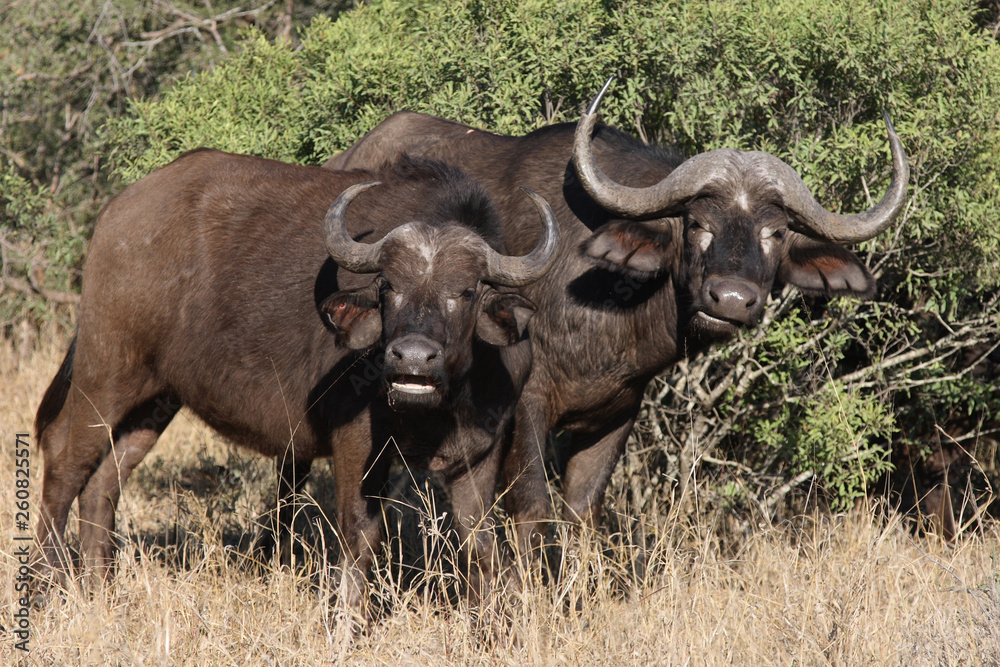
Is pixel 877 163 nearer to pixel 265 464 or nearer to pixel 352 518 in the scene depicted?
pixel 352 518

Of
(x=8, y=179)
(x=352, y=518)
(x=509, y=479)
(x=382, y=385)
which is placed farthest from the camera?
(x=8, y=179)

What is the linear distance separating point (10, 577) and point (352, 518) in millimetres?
1739

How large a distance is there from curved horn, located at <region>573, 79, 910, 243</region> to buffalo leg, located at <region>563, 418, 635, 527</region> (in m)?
1.42

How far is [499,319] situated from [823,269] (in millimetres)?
1805

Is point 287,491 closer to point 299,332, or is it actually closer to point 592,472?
point 299,332

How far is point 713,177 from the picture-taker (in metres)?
4.93

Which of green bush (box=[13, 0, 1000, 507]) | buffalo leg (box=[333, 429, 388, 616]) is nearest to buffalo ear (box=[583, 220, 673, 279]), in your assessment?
green bush (box=[13, 0, 1000, 507])

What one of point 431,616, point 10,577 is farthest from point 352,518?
point 10,577

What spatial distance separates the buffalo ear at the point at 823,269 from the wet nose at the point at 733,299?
63 centimetres

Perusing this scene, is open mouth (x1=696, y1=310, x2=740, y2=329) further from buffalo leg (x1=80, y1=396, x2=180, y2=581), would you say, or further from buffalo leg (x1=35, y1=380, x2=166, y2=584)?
buffalo leg (x1=35, y1=380, x2=166, y2=584)

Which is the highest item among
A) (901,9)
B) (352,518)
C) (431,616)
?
(901,9)

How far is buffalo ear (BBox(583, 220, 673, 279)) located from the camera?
5.18 m

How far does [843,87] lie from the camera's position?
615 centimetres

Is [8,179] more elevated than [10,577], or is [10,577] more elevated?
[8,179]
